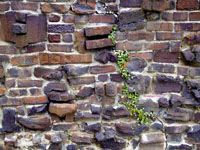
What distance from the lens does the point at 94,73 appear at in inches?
84.9

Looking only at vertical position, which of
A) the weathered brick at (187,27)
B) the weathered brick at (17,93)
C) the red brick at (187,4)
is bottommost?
the weathered brick at (17,93)

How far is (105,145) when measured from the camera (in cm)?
220

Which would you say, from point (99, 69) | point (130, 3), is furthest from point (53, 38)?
point (130, 3)

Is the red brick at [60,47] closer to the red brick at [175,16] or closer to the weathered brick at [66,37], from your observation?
the weathered brick at [66,37]

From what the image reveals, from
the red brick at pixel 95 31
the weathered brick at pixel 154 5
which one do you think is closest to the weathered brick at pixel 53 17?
the red brick at pixel 95 31

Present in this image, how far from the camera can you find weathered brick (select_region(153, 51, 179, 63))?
216cm

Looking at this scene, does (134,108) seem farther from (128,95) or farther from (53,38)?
(53,38)

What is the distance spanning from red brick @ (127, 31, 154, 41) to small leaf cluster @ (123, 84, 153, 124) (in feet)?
1.37

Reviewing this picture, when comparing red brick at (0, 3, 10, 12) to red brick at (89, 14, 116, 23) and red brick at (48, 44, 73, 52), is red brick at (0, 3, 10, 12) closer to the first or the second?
red brick at (48, 44, 73, 52)

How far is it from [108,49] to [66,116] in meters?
0.69

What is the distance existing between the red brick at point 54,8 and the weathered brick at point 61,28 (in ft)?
0.38

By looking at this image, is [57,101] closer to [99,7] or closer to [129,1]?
[99,7]

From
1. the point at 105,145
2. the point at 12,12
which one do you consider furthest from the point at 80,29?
the point at 105,145

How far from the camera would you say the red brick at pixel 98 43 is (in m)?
2.10
